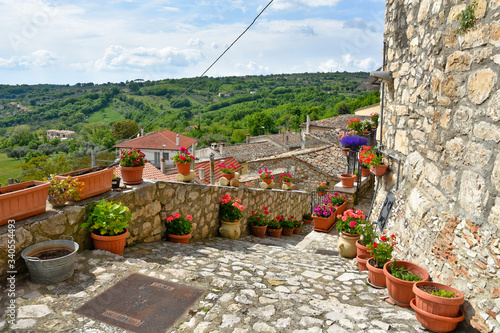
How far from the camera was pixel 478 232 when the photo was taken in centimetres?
280

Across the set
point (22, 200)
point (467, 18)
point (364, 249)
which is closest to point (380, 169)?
point (364, 249)

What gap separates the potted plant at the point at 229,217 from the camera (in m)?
7.12

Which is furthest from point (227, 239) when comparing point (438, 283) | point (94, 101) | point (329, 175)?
point (94, 101)

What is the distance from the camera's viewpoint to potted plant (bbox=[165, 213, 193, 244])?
5672 millimetres

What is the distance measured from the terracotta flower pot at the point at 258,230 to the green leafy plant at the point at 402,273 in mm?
4812

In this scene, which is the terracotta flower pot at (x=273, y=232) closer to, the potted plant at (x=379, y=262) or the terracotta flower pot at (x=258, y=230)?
the terracotta flower pot at (x=258, y=230)

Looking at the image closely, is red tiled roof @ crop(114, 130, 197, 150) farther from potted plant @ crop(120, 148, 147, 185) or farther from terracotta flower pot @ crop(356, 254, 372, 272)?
terracotta flower pot @ crop(356, 254, 372, 272)

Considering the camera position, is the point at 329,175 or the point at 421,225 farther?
the point at 329,175

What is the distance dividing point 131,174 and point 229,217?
247cm

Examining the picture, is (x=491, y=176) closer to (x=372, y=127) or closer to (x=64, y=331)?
(x=64, y=331)

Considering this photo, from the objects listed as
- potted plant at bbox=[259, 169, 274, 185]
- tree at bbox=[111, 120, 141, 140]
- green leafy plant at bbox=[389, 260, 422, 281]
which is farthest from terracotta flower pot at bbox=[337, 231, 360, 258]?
tree at bbox=[111, 120, 141, 140]

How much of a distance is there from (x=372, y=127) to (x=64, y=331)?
9367mm

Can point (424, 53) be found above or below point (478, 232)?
above

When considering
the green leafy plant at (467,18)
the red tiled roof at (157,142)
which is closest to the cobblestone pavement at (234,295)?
the green leafy plant at (467,18)
